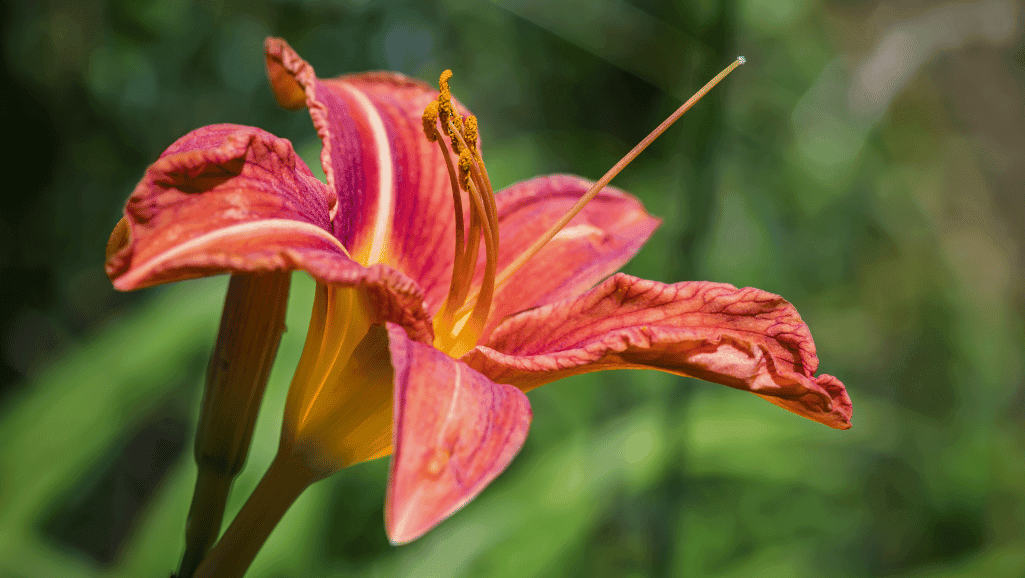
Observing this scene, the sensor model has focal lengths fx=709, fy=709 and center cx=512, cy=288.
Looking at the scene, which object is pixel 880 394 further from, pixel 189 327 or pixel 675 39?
pixel 189 327

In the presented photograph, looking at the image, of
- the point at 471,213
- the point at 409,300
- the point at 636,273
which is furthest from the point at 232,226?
the point at 636,273

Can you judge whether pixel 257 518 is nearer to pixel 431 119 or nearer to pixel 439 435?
pixel 439 435

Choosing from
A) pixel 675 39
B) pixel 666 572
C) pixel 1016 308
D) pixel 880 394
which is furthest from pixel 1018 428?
pixel 666 572

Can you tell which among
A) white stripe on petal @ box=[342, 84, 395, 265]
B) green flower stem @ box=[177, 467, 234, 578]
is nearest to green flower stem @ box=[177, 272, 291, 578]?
green flower stem @ box=[177, 467, 234, 578]

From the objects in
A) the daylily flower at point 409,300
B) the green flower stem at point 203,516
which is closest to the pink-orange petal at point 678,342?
the daylily flower at point 409,300

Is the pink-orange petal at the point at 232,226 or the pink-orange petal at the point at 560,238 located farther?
the pink-orange petal at the point at 560,238

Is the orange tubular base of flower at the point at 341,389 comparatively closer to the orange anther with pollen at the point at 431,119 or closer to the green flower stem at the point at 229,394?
the green flower stem at the point at 229,394
